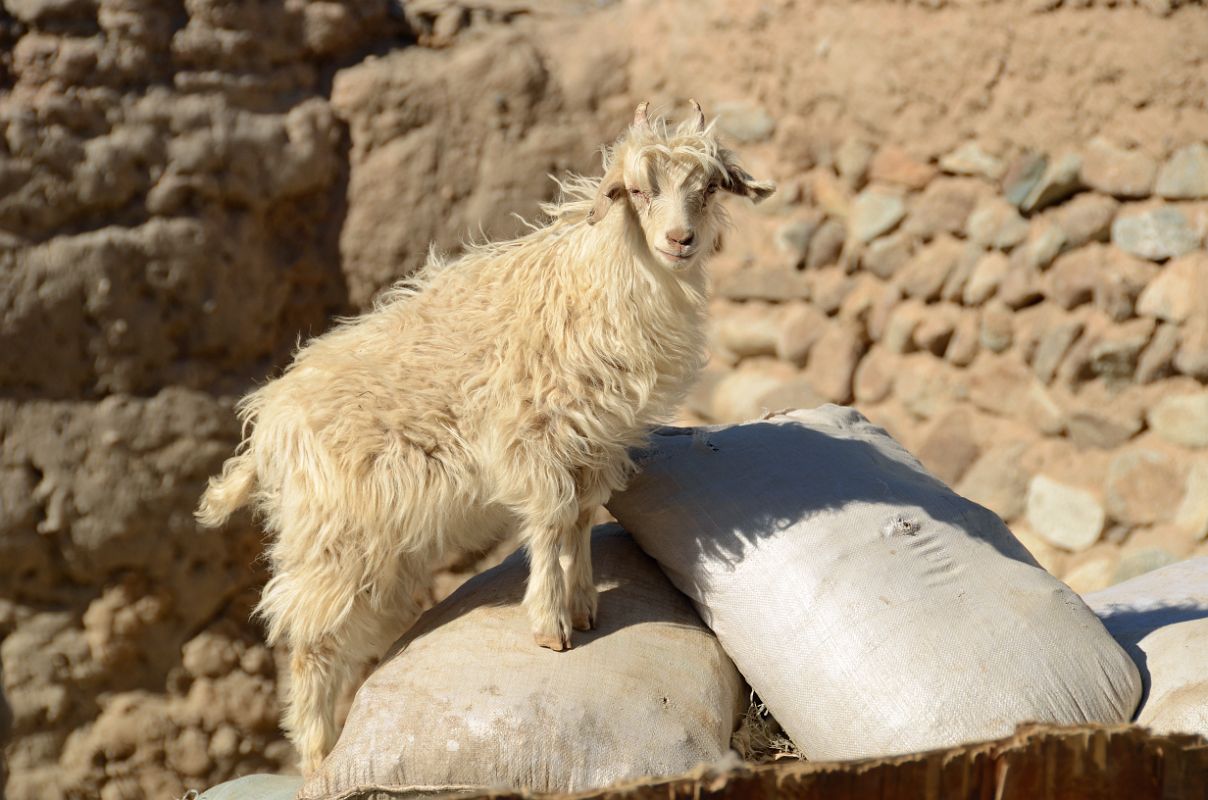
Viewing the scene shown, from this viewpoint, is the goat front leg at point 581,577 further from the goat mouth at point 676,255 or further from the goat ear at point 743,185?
the goat ear at point 743,185

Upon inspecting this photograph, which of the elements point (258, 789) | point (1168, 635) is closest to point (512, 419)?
point (258, 789)

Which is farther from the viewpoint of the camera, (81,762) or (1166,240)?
(81,762)

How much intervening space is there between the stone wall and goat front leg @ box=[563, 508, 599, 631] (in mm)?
2395

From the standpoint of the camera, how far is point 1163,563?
439 cm

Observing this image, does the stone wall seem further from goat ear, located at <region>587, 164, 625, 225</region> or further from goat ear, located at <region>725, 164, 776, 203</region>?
goat ear, located at <region>587, 164, 625, 225</region>

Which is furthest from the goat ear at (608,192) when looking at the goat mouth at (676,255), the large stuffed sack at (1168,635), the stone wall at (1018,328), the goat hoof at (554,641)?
the stone wall at (1018,328)

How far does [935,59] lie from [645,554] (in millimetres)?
2781

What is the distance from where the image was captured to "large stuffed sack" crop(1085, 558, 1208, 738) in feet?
8.95

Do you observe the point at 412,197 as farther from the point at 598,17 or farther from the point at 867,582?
the point at 867,582

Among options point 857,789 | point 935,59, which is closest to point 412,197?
point 935,59

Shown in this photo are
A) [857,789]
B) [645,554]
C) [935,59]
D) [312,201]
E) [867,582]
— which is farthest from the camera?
[312,201]

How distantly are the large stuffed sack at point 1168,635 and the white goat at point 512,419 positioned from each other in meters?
1.31

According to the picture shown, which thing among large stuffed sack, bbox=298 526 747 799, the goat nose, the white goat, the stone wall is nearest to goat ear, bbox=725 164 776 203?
the white goat

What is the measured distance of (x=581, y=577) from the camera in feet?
10.1
